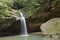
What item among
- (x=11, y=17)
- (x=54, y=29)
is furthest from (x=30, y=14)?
(x=54, y=29)

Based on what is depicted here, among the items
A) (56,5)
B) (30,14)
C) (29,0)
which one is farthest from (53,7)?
(29,0)

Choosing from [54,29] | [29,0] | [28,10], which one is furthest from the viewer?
[29,0]

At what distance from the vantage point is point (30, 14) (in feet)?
70.7

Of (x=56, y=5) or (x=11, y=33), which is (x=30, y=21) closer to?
(x=11, y=33)

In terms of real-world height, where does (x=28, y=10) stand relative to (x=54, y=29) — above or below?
above

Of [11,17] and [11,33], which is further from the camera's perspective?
[11,33]

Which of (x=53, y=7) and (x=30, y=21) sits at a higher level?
(x=53, y=7)

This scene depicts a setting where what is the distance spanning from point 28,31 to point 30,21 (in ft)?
3.72

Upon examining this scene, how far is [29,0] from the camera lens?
24891 mm

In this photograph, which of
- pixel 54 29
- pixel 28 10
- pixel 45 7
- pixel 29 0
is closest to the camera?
pixel 54 29

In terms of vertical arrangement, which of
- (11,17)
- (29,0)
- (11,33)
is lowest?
(11,33)

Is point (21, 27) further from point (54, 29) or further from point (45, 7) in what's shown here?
point (54, 29)

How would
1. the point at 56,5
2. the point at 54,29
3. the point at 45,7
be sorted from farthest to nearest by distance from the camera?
the point at 45,7, the point at 56,5, the point at 54,29

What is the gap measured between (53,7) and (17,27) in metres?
4.54
